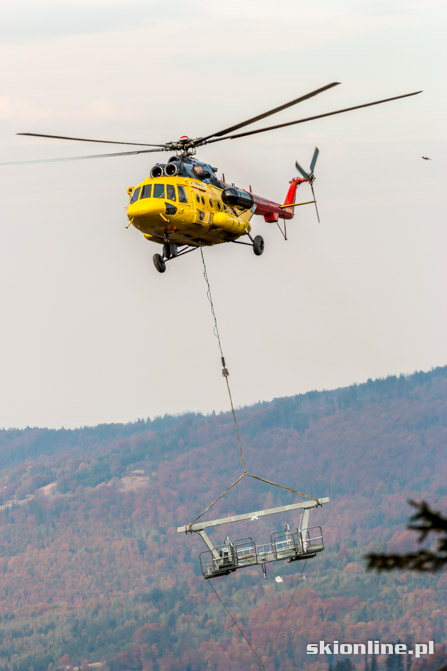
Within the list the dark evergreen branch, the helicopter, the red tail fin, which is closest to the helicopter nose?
the helicopter

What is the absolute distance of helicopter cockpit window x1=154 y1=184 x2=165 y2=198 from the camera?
55625 millimetres

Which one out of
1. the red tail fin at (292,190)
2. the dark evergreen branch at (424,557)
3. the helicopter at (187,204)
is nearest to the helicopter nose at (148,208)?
the helicopter at (187,204)

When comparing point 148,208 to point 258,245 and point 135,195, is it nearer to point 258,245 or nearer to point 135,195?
point 135,195

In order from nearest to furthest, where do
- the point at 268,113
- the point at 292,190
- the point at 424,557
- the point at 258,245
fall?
1. the point at 424,557
2. the point at 268,113
3. the point at 258,245
4. the point at 292,190

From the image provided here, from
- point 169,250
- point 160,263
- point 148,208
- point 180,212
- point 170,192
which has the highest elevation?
point 170,192

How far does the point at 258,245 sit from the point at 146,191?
9540 millimetres

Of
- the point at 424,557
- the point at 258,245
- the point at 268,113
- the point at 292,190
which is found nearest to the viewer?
the point at 424,557

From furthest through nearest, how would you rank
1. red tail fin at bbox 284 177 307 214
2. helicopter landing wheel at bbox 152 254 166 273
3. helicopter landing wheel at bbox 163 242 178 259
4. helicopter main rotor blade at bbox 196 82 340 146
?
red tail fin at bbox 284 177 307 214
helicopter landing wheel at bbox 152 254 166 273
helicopter landing wheel at bbox 163 242 178 259
helicopter main rotor blade at bbox 196 82 340 146

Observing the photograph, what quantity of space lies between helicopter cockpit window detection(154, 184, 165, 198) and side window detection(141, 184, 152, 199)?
0.22m

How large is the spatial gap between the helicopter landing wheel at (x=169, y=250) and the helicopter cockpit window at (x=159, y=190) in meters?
3.03

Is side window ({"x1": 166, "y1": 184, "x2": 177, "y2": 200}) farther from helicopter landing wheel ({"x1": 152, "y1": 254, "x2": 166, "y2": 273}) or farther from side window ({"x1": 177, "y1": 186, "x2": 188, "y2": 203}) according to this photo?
helicopter landing wheel ({"x1": 152, "y1": 254, "x2": 166, "y2": 273})

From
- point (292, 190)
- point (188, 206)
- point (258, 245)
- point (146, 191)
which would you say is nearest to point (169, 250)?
point (188, 206)

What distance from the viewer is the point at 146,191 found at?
55969mm

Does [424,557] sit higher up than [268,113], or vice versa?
[268,113]
